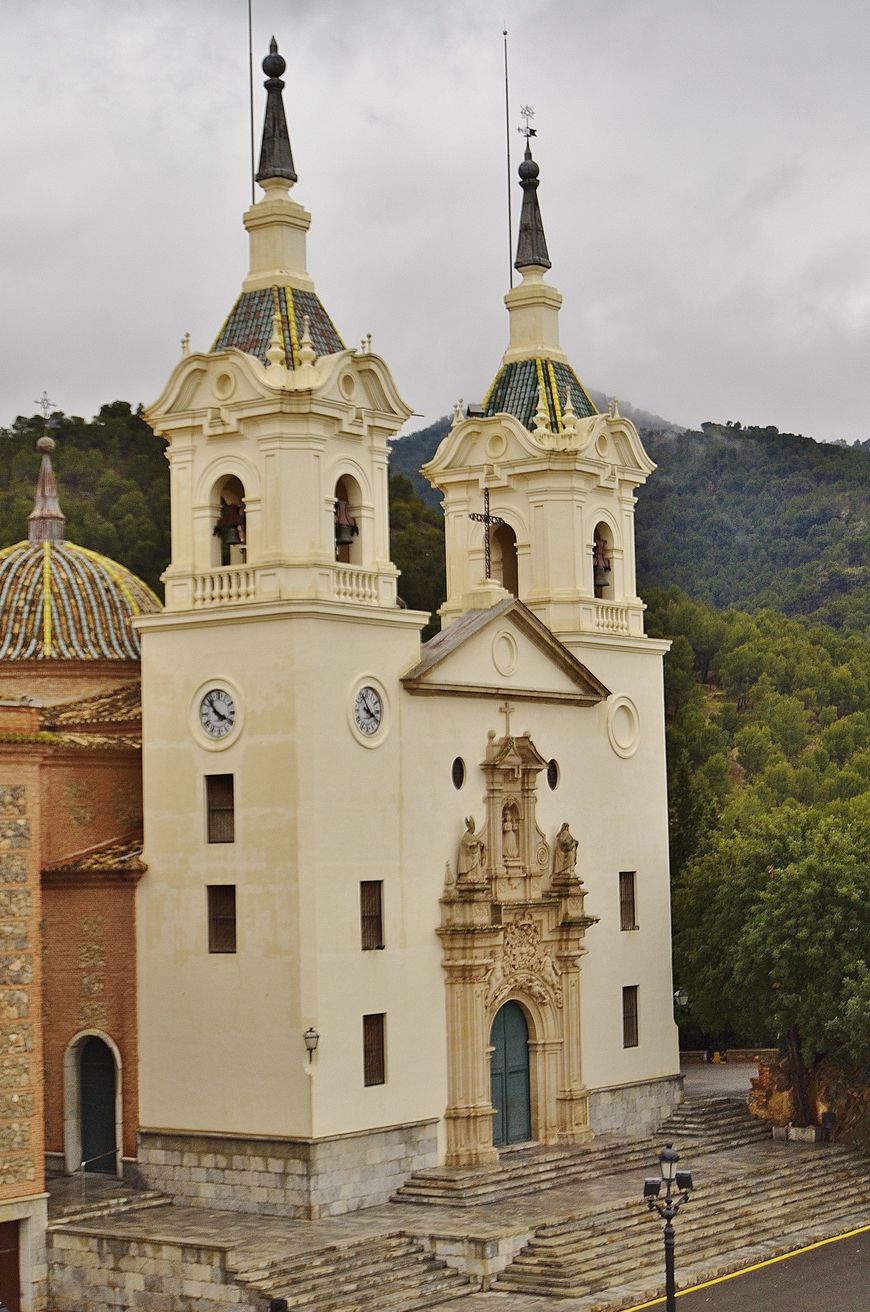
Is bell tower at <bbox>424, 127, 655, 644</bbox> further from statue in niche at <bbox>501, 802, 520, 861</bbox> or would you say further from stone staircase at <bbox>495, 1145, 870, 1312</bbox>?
stone staircase at <bbox>495, 1145, 870, 1312</bbox>

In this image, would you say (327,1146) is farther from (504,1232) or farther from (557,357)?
(557,357)

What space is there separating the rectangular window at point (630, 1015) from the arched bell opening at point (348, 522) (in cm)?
1139

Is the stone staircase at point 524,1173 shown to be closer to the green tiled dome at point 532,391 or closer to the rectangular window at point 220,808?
the rectangular window at point 220,808

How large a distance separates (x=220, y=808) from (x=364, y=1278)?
8.50m

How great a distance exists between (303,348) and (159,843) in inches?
351

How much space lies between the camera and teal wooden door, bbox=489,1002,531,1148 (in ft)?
129

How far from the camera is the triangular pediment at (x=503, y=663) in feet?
126

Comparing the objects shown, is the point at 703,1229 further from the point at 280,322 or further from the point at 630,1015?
the point at 280,322

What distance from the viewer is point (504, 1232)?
3325cm

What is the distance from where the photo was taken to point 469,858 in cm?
3844

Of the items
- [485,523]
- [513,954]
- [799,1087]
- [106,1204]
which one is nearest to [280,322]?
[485,523]

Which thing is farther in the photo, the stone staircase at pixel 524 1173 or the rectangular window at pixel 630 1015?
the rectangular window at pixel 630 1015

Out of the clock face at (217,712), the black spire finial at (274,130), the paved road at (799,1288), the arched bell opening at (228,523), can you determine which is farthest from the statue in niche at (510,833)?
the black spire finial at (274,130)

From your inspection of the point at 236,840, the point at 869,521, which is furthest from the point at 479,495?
the point at 869,521
